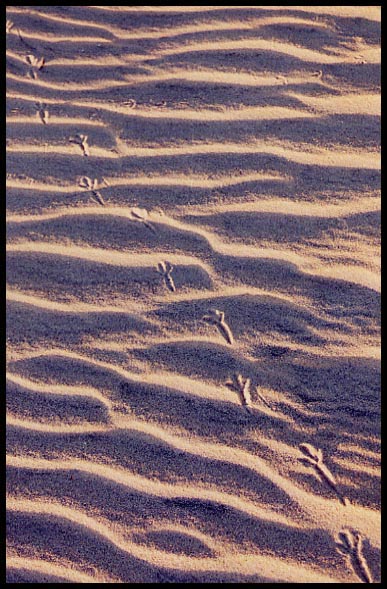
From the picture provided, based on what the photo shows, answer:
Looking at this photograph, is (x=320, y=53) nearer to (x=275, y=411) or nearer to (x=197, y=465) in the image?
(x=275, y=411)

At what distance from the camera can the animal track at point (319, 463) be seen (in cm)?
148

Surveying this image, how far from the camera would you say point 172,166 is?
1.65 metres

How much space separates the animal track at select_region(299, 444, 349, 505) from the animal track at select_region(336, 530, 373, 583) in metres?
0.10

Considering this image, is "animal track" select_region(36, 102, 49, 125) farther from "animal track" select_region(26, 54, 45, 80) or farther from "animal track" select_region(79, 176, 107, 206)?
"animal track" select_region(79, 176, 107, 206)

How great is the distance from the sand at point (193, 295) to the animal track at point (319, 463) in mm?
12

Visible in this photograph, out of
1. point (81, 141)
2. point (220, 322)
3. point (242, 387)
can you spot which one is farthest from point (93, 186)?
point (242, 387)

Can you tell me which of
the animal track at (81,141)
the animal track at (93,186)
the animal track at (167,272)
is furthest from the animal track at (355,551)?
the animal track at (81,141)

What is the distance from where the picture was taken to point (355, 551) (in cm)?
144

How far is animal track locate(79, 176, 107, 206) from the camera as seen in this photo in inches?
64.8

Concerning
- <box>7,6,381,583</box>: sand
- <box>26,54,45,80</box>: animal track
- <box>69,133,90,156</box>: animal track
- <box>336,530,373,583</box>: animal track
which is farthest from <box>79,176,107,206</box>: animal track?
<box>336,530,373,583</box>: animal track

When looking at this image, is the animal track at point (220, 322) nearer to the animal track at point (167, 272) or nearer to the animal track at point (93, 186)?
the animal track at point (167, 272)

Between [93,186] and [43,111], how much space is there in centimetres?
37

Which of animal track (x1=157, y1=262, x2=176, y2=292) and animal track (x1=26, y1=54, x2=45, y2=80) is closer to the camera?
animal track (x1=157, y1=262, x2=176, y2=292)
